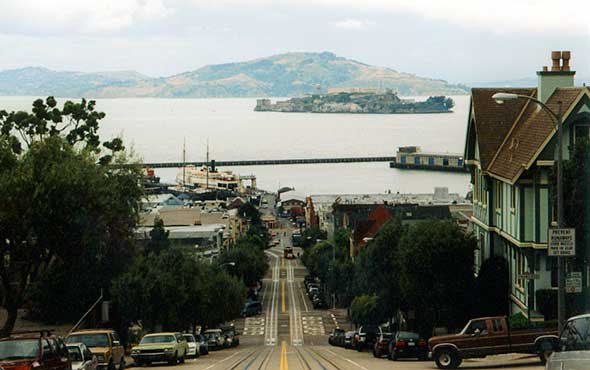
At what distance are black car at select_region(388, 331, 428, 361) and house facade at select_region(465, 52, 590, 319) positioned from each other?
387 cm

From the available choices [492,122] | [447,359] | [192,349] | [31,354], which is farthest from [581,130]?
[31,354]

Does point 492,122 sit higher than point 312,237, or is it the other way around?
point 492,122

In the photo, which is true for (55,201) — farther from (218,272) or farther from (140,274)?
(218,272)

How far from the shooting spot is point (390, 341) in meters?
39.1

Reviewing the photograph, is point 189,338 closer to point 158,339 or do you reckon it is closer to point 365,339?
point 158,339

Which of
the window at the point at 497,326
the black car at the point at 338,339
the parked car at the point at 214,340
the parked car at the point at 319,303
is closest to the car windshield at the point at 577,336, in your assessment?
the window at the point at 497,326

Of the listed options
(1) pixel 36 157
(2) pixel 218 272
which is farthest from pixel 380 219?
(1) pixel 36 157

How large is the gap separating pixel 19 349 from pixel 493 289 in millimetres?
23871

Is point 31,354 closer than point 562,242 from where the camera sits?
Yes

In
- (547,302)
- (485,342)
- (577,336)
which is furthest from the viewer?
(547,302)

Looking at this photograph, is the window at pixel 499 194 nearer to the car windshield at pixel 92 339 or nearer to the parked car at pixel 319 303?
the car windshield at pixel 92 339

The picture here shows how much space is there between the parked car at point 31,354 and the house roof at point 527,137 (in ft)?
62.9

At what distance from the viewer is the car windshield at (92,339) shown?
3022 centimetres

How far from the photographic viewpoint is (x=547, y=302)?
121 ft
